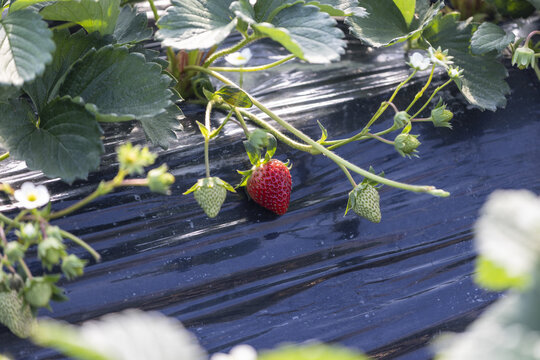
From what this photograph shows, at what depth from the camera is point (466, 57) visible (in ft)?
3.72

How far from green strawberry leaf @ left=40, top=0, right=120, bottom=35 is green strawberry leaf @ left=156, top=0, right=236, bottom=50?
98 millimetres

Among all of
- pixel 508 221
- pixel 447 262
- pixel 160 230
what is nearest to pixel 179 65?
pixel 160 230

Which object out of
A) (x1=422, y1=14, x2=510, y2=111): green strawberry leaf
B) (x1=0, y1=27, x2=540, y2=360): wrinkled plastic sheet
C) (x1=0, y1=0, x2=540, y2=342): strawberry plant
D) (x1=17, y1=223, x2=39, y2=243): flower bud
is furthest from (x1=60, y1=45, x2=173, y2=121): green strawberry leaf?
(x1=422, y1=14, x2=510, y2=111): green strawberry leaf

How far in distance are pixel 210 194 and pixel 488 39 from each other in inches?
24.4

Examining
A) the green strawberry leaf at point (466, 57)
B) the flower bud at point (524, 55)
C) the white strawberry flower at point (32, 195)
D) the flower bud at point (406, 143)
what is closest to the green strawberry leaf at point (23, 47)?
the white strawberry flower at point (32, 195)

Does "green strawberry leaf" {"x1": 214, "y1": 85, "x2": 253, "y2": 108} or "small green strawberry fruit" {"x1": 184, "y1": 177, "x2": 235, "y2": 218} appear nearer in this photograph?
"small green strawberry fruit" {"x1": 184, "y1": 177, "x2": 235, "y2": 218}

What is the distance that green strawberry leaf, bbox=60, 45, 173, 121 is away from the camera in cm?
86

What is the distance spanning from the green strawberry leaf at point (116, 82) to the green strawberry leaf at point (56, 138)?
0.05 metres

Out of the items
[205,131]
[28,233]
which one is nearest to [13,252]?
[28,233]

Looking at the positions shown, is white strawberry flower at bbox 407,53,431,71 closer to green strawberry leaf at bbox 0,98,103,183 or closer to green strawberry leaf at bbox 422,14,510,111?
green strawberry leaf at bbox 422,14,510,111

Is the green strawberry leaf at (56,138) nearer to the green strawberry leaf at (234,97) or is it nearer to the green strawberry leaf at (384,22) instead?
the green strawberry leaf at (234,97)

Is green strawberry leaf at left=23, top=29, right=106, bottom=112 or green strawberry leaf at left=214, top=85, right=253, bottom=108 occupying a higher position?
green strawberry leaf at left=23, top=29, right=106, bottom=112

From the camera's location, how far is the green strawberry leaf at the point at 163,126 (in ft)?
3.02

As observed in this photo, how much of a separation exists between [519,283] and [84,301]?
0.62 m
